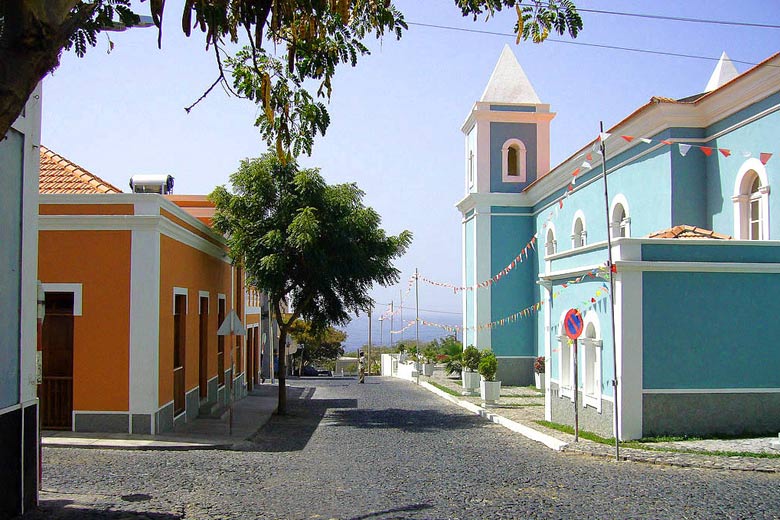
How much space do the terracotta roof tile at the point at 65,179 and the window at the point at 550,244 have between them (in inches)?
618

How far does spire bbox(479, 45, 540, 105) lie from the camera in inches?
1177

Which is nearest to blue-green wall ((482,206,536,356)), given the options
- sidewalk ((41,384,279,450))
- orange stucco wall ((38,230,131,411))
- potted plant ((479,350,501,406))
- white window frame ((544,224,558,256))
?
white window frame ((544,224,558,256))

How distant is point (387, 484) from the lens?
9492 millimetres

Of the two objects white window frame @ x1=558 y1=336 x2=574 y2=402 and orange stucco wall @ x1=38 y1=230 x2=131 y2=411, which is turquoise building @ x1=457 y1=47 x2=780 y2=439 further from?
orange stucco wall @ x1=38 y1=230 x2=131 y2=411

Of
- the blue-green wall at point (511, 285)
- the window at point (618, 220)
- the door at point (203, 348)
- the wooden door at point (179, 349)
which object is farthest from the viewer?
the blue-green wall at point (511, 285)

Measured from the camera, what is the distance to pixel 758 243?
43.5ft

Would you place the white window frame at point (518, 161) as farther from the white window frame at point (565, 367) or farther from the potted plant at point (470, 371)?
the white window frame at point (565, 367)

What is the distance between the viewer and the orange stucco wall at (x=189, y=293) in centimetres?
1429

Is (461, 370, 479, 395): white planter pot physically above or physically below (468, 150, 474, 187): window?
below

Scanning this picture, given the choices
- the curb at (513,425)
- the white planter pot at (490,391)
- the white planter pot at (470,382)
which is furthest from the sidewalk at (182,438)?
the white planter pot at (470,382)

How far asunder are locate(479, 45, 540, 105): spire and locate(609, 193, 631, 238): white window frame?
33.3ft

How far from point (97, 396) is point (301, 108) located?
7.58 metres

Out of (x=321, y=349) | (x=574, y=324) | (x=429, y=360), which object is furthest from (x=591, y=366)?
(x=321, y=349)

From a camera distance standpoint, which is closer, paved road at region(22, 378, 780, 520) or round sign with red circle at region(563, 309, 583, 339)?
paved road at region(22, 378, 780, 520)
